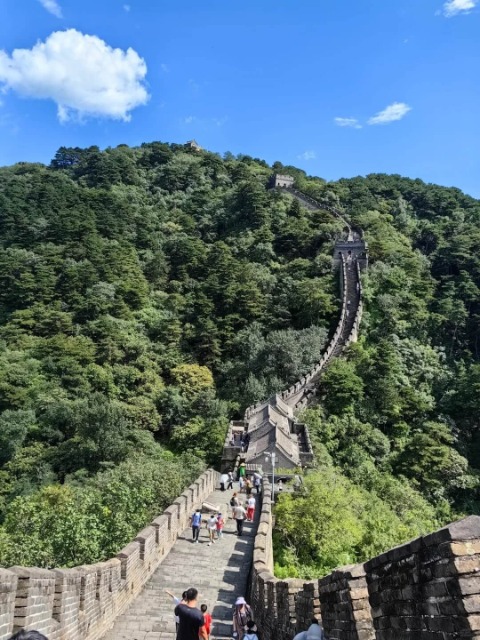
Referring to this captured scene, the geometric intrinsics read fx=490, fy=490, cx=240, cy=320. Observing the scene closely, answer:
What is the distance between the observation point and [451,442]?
3650 centimetres

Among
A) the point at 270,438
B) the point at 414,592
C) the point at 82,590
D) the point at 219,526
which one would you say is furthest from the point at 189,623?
the point at 270,438

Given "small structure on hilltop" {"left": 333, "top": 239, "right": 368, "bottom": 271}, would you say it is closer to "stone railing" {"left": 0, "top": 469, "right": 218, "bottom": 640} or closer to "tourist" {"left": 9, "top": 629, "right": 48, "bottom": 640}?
"stone railing" {"left": 0, "top": 469, "right": 218, "bottom": 640}

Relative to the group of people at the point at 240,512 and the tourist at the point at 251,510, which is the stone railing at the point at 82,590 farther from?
the tourist at the point at 251,510

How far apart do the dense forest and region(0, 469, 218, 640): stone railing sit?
1380 millimetres

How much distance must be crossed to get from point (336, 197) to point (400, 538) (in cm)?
7791

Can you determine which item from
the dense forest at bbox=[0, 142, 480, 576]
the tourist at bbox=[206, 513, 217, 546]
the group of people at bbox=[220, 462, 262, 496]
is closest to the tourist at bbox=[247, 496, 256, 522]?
the dense forest at bbox=[0, 142, 480, 576]

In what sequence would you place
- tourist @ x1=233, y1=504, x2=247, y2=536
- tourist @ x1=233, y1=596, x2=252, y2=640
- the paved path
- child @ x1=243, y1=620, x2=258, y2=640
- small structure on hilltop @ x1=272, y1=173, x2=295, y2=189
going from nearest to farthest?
1. child @ x1=243, y1=620, x2=258, y2=640
2. tourist @ x1=233, y1=596, x2=252, y2=640
3. the paved path
4. tourist @ x1=233, y1=504, x2=247, y2=536
5. small structure on hilltop @ x1=272, y1=173, x2=295, y2=189

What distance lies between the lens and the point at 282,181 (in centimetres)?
9250

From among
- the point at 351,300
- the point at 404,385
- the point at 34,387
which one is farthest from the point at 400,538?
the point at 351,300

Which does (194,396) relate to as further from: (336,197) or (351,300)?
(336,197)

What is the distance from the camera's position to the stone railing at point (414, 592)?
2709mm

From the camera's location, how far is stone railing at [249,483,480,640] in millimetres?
2709

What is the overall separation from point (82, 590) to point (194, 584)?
16.1 feet

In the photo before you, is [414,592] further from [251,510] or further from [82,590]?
[251,510]
